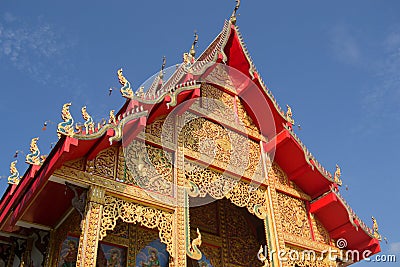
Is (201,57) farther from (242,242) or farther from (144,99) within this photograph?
(242,242)

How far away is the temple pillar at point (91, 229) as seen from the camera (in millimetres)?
5969

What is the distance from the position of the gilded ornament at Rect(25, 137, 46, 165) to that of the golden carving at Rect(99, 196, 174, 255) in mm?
1340

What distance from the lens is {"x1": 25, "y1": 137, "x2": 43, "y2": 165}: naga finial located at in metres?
7.05

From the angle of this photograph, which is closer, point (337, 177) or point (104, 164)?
point (104, 164)

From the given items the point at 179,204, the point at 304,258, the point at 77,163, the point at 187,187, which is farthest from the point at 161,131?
the point at 304,258

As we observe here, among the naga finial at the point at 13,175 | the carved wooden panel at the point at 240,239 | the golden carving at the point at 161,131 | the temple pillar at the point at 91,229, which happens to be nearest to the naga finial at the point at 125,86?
the golden carving at the point at 161,131

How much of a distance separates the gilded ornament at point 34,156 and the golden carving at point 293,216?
4702 mm

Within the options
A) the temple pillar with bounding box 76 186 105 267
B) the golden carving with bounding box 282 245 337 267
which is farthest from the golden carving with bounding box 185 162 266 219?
the temple pillar with bounding box 76 186 105 267

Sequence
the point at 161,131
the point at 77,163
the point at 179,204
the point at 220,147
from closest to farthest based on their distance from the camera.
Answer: the point at 77,163
the point at 179,204
the point at 161,131
the point at 220,147

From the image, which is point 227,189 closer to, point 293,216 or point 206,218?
point 293,216

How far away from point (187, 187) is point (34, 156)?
255cm

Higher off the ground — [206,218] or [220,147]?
[220,147]

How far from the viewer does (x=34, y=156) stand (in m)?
7.17

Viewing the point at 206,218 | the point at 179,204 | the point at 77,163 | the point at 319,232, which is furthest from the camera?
the point at 206,218
